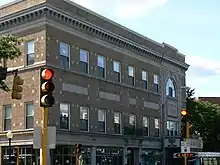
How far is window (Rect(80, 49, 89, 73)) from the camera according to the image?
127 ft

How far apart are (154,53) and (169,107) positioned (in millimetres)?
7370

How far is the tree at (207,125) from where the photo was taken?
67.4 metres

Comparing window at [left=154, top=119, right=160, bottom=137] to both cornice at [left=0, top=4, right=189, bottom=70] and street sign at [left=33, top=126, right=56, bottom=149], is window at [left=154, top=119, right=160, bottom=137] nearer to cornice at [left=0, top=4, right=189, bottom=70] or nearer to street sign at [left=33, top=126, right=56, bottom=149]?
cornice at [left=0, top=4, right=189, bottom=70]

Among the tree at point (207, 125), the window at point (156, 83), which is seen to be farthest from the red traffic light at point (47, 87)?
the tree at point (207, 125)

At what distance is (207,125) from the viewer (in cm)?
6838

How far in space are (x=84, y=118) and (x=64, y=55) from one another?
18.4 feet

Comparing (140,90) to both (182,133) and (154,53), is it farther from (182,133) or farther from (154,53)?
(182,133)

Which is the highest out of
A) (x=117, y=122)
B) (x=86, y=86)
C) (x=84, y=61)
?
(x=84, y=61)

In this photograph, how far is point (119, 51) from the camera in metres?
44.0

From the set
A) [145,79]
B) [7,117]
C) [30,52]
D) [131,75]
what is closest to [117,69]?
[131,75]

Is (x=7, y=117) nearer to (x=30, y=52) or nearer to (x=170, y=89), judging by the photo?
(x=30, y=52)

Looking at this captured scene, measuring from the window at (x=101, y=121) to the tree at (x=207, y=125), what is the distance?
2861 cm

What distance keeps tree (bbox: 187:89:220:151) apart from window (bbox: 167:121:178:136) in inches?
486

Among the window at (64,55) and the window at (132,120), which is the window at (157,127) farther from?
the window at (64,55)
